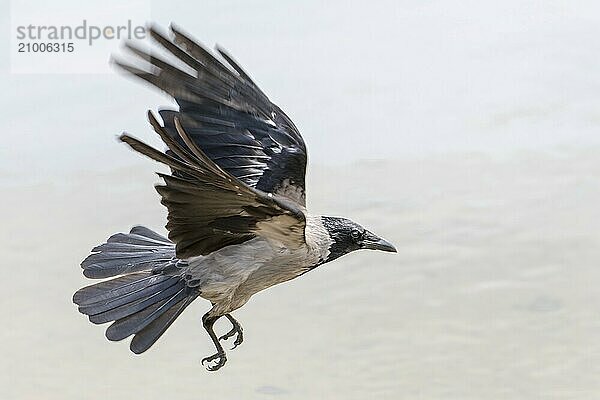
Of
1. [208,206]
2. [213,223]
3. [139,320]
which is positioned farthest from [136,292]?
[208,206]

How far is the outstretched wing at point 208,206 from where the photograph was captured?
2564mm

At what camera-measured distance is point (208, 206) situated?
2.83 meters

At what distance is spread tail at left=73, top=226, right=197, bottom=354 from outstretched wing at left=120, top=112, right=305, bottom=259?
219 mm

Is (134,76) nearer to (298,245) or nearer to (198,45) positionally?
(198,45)

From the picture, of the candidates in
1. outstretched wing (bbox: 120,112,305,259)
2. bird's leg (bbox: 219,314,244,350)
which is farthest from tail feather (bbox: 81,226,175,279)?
outstretched wing (bbox: 120,112,305,259)

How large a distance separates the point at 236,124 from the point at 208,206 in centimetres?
75

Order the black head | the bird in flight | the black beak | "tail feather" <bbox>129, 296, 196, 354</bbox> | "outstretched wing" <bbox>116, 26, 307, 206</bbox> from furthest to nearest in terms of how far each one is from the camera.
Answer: the black beak, the black head, "outstretched wing" <bbox>116, 26, 307, 206</bbox>, "tail feather" <bbox>129, 296, 196, 354</bbox>, the bird in flight

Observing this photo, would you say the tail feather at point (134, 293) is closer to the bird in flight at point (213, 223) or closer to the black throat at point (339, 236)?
the bird in flight at point (213, 223)

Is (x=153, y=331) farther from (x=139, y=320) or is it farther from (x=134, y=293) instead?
(x=134, y=293)

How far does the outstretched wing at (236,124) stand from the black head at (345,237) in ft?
0.57

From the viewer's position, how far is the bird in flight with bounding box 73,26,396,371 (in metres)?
2.81

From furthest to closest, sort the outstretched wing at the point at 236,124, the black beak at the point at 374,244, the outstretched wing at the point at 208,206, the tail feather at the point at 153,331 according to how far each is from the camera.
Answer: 1. the black beak at the point at 374,244
2. the outstretched wing at the point at 236,124
3. the tail feather at the point at 153,331
4. the outstretched wing at the point at 208,206

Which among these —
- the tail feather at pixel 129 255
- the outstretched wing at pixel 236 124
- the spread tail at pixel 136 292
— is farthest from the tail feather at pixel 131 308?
the outstretched wing at pixel 236 124

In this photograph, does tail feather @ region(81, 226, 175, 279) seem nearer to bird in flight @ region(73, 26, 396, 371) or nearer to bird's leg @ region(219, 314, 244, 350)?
bird in flight @ region(73, 26, 396, 371)
